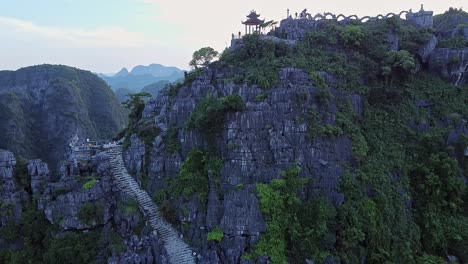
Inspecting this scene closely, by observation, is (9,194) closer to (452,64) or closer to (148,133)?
(148,133)

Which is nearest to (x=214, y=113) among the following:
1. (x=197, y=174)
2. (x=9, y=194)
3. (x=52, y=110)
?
(x=197, y=174)

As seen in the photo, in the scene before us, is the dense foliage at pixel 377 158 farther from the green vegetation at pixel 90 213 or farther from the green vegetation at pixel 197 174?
the green vegetation at pixel 90 213

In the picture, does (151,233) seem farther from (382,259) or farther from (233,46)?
(233,46)

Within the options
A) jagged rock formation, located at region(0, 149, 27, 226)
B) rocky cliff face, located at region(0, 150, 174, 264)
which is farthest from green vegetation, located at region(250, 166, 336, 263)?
jagged rock formation, located at region(0, 149, 27, 226)

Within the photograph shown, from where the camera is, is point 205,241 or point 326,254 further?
point 205,241

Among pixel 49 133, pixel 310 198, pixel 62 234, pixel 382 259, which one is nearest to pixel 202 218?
pixel 310 198

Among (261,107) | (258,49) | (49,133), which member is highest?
(258,49)

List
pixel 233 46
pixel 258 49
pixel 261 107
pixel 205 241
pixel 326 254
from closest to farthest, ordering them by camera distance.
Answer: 1. pixel 326 254
2. pixel 205 241
3. pixel 261 107
4. pixel 258 49
5. pixel 233 46
